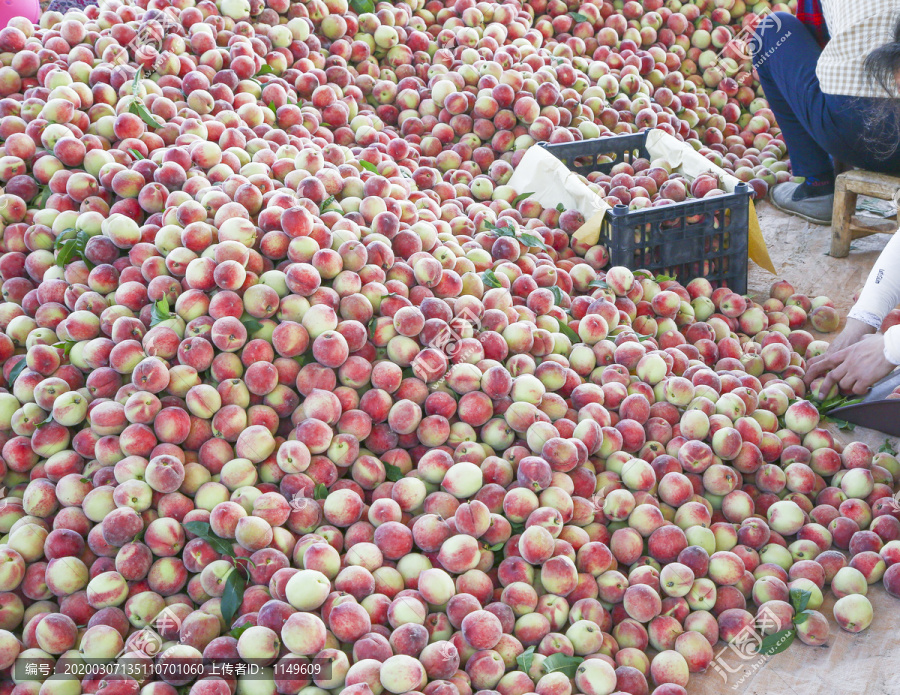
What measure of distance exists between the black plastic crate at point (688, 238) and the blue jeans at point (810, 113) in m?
0.53

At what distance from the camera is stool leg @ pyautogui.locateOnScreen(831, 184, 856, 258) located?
→ 3027 mm

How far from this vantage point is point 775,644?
1.51 meters

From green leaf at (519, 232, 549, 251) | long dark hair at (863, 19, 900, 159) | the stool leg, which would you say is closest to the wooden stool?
the stool leg

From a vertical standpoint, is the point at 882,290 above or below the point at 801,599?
above

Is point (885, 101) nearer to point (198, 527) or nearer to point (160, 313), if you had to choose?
point (160, 313)

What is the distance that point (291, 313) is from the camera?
1.74 meters

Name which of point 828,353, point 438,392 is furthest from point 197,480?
point 828,353

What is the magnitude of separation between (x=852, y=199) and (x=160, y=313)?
9.09ft

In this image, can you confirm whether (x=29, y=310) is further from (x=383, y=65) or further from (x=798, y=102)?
(x=798, y=102)

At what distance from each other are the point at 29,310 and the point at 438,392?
1.07 meters

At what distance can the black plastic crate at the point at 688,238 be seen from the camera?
247 cm

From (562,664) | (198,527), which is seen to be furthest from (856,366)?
(198,527)

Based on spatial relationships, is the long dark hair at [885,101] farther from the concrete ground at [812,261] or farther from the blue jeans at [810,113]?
the concrete ground at [812,261]

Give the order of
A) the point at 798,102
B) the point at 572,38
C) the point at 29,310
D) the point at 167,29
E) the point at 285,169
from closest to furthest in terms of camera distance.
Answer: the point at 29,310 < the point at 285,169 < the point at 167,29 < the point at 798,102 < the point at 572,38
